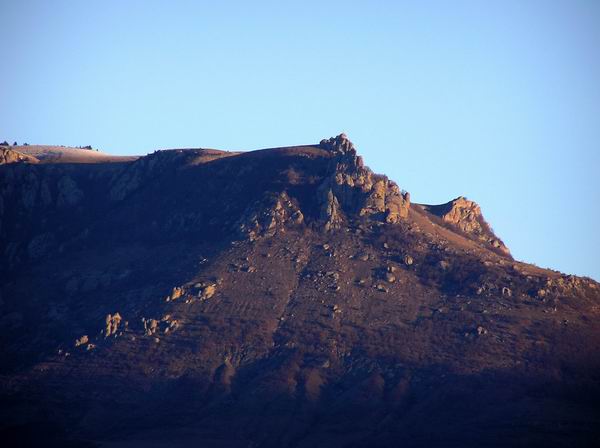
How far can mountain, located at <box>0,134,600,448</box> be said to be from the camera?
15612 cm

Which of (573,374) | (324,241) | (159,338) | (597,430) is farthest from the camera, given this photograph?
(324,241)

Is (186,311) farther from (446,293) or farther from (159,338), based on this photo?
(446,293)

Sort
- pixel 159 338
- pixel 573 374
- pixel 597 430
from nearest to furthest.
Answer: pixel 597 430
pixel 573 374
pixel 159 338

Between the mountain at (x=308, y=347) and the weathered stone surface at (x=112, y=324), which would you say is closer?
the mountain at (x=308, y=347)

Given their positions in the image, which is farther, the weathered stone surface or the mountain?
the weathered stone surface

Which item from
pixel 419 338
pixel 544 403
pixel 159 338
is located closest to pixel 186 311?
pixel 159 338

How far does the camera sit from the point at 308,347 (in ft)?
564

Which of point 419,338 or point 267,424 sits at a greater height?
point 419,338

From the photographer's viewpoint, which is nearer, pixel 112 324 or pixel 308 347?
pixel 308 347

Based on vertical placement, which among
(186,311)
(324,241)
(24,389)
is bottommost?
(24,389)

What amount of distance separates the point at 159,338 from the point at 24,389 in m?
20.0

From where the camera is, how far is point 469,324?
6929 inches

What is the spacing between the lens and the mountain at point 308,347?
512ft

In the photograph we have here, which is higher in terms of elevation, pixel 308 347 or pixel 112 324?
pixel 308 347
